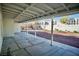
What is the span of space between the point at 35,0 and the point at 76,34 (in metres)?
1.09

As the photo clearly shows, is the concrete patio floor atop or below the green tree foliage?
below

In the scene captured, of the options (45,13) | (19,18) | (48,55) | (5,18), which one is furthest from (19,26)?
(48,55)

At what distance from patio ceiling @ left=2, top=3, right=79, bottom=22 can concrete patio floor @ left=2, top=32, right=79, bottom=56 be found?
40 centimetres

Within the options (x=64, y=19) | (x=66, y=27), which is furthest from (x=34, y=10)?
(x=66, y=27)

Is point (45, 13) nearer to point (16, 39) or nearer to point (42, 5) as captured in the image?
point (42, 5)

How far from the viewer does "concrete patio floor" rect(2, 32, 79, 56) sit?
2320 millimetres

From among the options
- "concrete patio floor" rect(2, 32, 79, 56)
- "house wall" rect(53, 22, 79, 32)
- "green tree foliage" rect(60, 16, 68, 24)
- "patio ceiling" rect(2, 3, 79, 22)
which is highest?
"patio ceiling" rect(2, 3, 79, 22)

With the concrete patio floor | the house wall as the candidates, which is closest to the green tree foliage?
the house wall

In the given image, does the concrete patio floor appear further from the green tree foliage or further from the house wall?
the green tree foliage

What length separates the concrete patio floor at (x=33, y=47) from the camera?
2.32m

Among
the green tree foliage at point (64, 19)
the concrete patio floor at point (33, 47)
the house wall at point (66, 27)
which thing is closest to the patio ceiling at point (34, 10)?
the green tree foliage at point (64, 19)

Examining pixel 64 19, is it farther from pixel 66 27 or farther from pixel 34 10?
pixel 34 10

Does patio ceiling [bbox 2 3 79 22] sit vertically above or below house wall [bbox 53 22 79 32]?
above

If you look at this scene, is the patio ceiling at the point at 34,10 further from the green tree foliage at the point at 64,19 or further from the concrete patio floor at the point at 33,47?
the concrete patio floor at the point at 33,47
